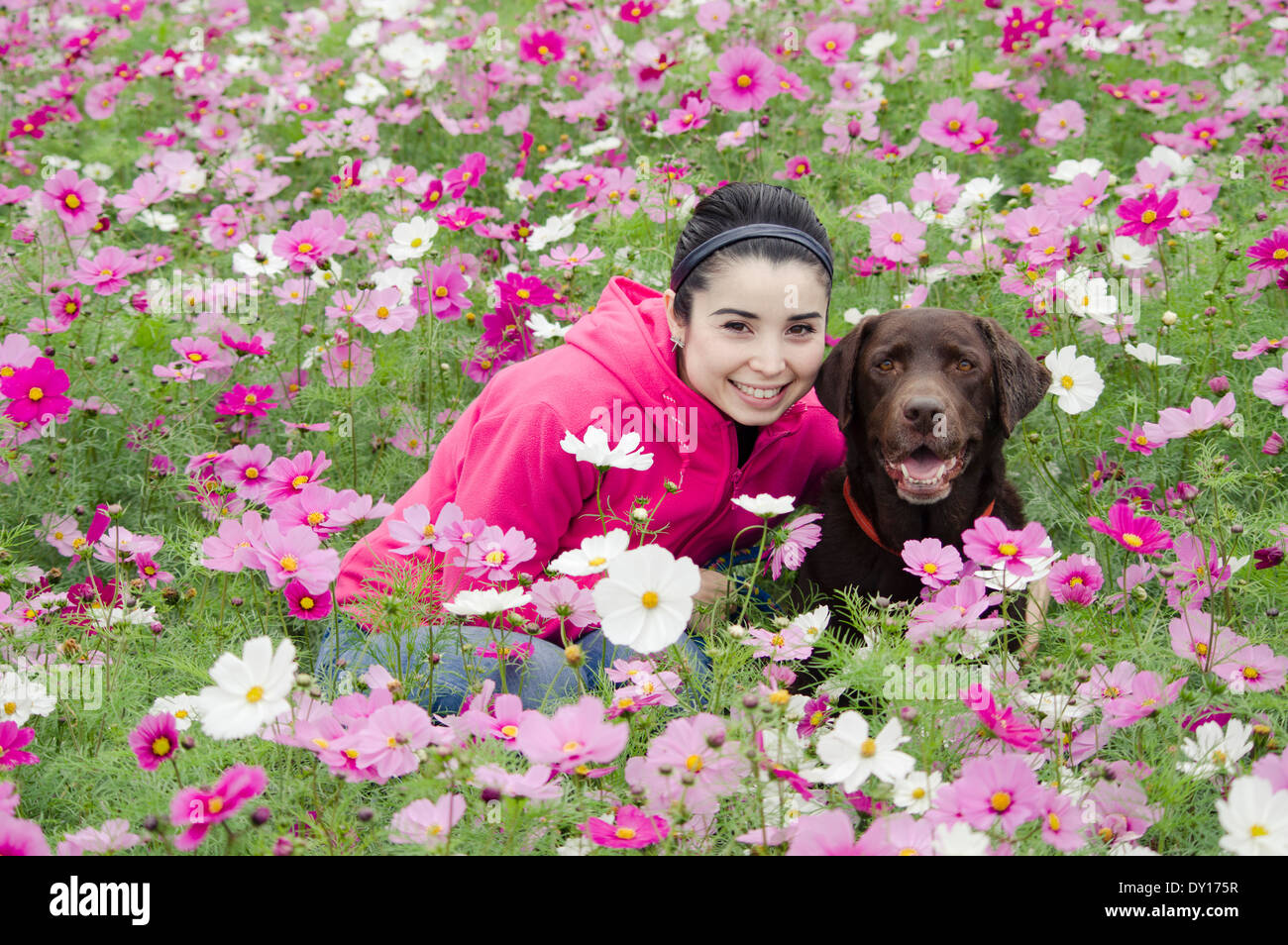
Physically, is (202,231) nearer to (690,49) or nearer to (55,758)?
(690,49)

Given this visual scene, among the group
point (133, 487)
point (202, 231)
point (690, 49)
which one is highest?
point (690, 49)

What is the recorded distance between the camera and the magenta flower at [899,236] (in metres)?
3.30

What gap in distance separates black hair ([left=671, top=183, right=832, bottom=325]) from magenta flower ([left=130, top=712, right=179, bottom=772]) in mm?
1429

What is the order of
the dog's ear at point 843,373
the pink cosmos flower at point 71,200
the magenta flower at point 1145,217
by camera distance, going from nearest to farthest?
the dog's ear at point 843,373
the magenta flower at point 1145,217
the pink cosmos flower at point 71,200

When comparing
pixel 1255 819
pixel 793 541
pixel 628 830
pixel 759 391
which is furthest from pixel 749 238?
pixel 1255 819

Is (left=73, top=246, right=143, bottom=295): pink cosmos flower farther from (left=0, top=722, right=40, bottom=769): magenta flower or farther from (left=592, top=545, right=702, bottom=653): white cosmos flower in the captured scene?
(left=592, top=545, right=702, bottom=653): white cosmos flower

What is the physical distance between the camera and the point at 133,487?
11.1 ft

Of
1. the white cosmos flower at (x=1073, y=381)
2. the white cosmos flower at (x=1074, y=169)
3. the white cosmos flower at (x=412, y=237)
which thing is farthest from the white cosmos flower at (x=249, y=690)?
the white cosmos flower at (x=1074, y=169)

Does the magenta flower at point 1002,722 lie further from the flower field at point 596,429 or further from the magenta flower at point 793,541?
the magenta flower at point 793,541

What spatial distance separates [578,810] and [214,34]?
513 cm

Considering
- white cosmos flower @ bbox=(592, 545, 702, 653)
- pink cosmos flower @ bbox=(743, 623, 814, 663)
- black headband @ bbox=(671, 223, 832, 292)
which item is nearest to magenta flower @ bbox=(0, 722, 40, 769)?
→ white cosmos flower @ bbox=(592, 545, 702, 653)

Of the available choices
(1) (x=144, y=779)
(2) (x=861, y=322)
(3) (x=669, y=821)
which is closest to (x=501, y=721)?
(3) (x=669, y=821)

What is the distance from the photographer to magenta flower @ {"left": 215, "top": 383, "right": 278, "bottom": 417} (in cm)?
315

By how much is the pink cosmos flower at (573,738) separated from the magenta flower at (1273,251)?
87.4 inches
